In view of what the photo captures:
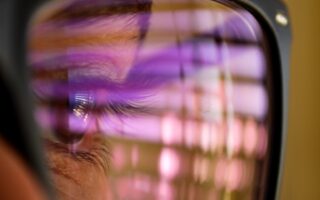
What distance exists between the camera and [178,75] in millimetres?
385

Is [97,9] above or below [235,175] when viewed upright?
above

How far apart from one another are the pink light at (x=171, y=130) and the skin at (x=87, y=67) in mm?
62

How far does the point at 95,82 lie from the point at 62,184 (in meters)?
0.06

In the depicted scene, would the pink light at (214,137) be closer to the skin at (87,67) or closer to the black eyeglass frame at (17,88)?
the skin at (87,67)

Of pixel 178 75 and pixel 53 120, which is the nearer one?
pixel 53 120

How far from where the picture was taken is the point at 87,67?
295 mm

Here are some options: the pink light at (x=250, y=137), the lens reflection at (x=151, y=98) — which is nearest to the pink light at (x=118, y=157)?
the lens reflection at (x=151, y=98)

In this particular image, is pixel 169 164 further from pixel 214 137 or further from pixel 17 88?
pixel 17 88

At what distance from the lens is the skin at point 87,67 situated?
0.26 m

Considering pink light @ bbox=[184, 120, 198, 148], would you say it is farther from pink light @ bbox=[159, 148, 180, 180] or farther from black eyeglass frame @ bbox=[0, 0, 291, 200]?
black eyeglass frame @ bbox=[0, 0, 291, 200]

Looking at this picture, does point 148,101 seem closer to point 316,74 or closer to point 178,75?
point 178,75

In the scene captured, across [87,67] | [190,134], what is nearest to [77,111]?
[87,67]

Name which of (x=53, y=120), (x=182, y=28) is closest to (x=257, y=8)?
(x=182, y=28)

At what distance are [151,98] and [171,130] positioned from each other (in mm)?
34
